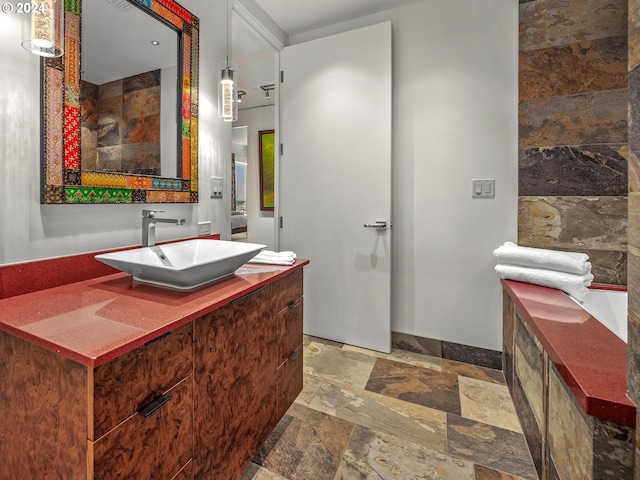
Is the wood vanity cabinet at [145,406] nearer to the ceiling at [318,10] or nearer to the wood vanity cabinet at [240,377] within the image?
the wood vanity cabinet at [240,377]

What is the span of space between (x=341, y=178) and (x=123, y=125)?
146cm

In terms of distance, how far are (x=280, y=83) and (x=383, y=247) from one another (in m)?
1.61

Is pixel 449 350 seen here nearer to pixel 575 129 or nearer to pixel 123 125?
pixel 575 129

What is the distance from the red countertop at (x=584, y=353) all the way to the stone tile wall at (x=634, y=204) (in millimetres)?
78

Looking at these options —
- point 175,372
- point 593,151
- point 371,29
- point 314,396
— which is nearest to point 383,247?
point 314,396

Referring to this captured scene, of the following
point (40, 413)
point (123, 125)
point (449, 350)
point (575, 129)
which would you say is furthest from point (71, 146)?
point (575, 129)

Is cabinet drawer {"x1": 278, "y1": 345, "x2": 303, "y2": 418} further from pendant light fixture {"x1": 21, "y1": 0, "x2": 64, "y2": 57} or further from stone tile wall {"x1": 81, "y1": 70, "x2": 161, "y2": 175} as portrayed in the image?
pendant light fixture {"x1": 21, "y1": 0, "x2": 64, "y2": 57}

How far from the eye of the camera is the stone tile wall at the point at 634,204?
0.62 m

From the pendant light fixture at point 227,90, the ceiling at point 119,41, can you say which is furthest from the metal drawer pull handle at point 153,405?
the pendant light fixture at point 227,90

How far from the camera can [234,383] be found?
114 centimetres

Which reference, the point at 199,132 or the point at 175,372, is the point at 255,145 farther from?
the point at 175,372

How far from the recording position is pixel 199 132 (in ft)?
5.85

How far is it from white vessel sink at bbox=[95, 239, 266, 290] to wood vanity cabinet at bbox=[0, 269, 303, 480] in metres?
0.15

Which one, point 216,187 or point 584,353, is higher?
point 216,187
